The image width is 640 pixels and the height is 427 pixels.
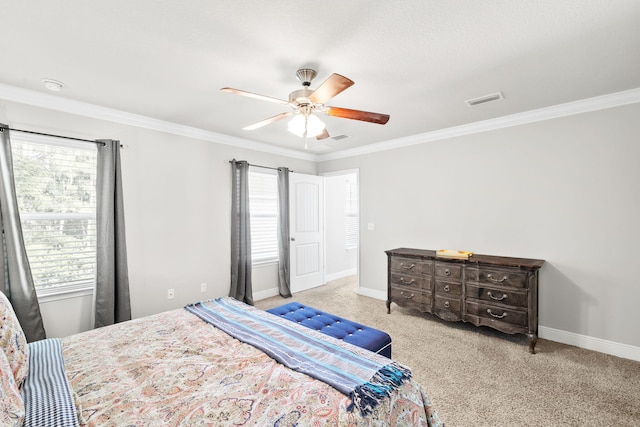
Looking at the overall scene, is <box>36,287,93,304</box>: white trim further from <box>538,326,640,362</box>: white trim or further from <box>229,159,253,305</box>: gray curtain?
<box>538,326,640,362</box>: white trim

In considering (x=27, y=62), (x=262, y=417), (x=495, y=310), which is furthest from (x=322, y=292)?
(x=27, y=62)

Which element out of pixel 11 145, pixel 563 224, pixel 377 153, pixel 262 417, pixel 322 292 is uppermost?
pixel 377 153

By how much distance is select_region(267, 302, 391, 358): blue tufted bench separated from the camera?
2236 mm

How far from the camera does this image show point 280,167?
4.86m

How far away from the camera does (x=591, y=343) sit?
293 centimetres

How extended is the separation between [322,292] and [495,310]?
104 inches

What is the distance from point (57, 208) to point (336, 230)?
4.37 m

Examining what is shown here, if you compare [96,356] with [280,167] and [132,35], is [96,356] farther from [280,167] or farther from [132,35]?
[280,167]

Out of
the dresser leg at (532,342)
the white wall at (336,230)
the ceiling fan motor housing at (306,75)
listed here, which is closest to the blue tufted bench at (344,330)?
the dresser leg at (532,342)

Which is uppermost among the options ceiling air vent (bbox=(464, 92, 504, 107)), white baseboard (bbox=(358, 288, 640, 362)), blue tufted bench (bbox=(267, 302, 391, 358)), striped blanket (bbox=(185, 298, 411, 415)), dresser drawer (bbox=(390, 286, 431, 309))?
ceiling air vent (bbox=(464, 92, 504, 107))

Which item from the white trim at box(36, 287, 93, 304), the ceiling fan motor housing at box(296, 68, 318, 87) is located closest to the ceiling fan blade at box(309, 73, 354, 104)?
the ceiling fan motor housing at box(296, 68, 318, 87)

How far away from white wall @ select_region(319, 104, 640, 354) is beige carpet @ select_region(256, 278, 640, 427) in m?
0.49

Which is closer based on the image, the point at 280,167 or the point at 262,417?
the point at 262,417

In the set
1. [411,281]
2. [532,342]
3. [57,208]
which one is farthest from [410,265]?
[57,208]
